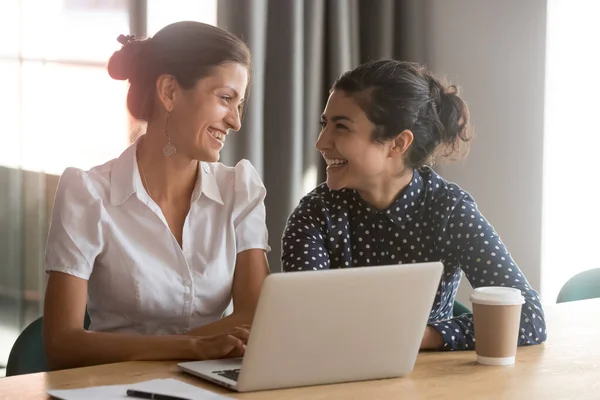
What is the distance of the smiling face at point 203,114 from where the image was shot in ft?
6.70

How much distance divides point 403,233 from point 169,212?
1.77 feet

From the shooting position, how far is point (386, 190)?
2113 mm

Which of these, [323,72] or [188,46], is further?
[323,72]

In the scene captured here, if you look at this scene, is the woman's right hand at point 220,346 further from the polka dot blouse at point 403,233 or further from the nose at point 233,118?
the nose at point 233,118

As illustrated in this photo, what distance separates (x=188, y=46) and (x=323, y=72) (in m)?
1.67

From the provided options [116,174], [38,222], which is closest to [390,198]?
[116,174]

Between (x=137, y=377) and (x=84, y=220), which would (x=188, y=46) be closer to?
(x=84, y=220)

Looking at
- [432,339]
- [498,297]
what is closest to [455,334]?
[432,339]

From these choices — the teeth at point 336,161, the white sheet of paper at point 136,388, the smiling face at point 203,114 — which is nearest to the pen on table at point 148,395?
the white sheet of paper at point 136,388

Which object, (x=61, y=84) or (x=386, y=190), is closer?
(x=386, y=190)

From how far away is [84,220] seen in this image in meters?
1.92

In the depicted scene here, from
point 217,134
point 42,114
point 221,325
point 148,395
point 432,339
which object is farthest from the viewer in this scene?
point 42,114

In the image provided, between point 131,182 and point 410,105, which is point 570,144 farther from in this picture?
point 131,182

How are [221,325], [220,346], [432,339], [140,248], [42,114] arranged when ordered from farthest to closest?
[42,114]
[140,248]
[221,325]
[432,339]
[220,346]
